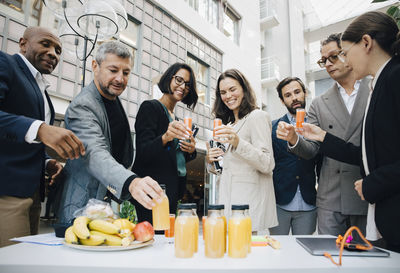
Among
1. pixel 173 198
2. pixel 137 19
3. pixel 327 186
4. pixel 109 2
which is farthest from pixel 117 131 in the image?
pixel 137 19

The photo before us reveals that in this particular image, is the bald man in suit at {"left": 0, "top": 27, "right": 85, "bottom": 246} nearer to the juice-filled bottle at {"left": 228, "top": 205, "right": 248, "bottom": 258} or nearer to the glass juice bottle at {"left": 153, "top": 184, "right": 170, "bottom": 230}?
the glass juice bottle at {"left": 153, "top": 184, "right": 170, "bottom": 230}

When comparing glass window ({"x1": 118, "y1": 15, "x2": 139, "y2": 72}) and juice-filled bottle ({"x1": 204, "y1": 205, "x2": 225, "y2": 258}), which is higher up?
glass window ({"x1": 118, "y1": 15, "x2": 139, "y2": 72})

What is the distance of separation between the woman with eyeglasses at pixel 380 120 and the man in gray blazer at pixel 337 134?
482 mm

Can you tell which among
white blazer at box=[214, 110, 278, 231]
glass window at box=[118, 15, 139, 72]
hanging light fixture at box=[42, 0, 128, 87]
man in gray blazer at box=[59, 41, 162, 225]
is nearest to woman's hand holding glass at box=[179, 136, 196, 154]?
white blazer at box=[214, 110, 278, 231]

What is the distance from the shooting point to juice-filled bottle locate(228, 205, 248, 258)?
3.50ft

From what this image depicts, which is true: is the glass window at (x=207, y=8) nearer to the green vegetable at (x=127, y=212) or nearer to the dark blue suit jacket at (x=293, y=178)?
the green vegetable at (x=127, y=212)

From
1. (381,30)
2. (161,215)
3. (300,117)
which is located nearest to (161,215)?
(161,215)

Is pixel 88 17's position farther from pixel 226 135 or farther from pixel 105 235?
pixel 105 235

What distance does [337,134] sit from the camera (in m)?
2.16

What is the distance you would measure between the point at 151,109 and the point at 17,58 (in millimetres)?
956

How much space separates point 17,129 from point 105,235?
708 mm

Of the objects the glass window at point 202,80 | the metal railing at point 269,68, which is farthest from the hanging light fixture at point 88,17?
the metal railing at point 269,68

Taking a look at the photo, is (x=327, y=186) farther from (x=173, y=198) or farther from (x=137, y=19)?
(x=137, y=19)

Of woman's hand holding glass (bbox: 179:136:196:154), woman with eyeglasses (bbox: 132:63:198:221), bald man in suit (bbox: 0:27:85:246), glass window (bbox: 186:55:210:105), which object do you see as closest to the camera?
bald man in suit (bbox: 0:27:85:246)
